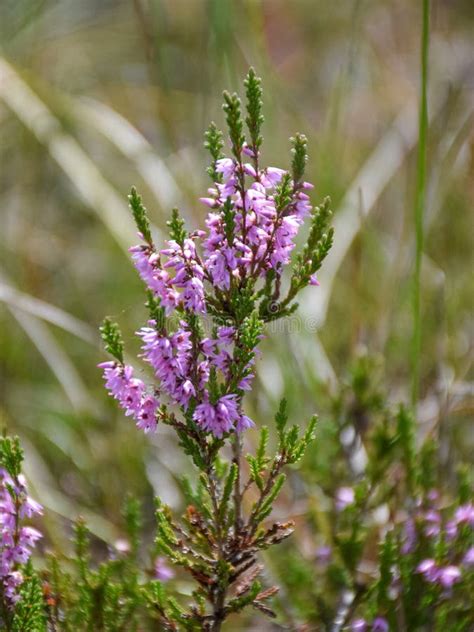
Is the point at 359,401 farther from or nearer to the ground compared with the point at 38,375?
nearer to the ground

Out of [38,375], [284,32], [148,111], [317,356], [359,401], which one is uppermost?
[284,32]

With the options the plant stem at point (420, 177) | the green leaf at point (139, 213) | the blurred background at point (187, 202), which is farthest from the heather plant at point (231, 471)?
the blurred background at point (187, 202)

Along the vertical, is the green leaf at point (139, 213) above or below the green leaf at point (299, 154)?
below

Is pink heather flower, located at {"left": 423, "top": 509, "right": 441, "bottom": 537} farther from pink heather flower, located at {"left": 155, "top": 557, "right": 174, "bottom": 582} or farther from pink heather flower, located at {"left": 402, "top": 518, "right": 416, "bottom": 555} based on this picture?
pink heather flower, located at {"left": 155, "top": 557, "right": 174, "bottom": 582}

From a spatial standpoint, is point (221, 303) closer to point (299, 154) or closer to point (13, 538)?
point (299, 154)

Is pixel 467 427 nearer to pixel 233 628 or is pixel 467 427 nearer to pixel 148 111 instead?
pixel 233 628

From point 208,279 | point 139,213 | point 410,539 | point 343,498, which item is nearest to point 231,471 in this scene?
point 208,279

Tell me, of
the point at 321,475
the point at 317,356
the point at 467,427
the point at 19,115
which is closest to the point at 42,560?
the point at 321,475

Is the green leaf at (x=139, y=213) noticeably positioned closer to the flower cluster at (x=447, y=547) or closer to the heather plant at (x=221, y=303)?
the heather plant at (x=221, y=303)
